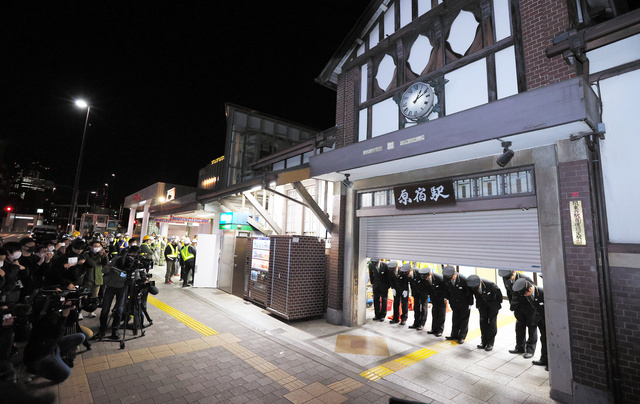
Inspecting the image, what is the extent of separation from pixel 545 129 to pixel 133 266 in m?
9.06

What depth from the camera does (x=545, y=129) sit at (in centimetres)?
445

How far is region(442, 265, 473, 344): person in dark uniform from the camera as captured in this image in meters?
7.34

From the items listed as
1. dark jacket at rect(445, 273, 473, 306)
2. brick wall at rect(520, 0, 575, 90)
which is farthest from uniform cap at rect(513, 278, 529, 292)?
brick wall at rect(520, 0, 575, 90)

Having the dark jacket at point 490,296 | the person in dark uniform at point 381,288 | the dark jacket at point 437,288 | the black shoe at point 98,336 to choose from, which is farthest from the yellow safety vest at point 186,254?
the dark jacket at point 490,296

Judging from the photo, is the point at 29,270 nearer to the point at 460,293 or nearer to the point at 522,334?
the point at 460,293

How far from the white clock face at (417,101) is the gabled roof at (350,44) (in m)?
3.29

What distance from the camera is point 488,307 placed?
277 inches

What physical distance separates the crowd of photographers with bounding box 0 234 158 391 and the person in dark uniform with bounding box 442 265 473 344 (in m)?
8.06

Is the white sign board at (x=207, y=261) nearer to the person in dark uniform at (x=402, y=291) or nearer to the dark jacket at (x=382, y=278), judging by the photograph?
the dark jacket at (x=382, y=278)

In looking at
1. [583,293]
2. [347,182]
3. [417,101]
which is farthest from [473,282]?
[417,101]

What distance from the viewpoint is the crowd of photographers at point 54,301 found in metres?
4.34

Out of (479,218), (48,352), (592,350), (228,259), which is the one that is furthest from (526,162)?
(228,259)

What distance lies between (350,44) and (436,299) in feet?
28.3

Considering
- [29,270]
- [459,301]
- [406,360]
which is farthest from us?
[459,301]
